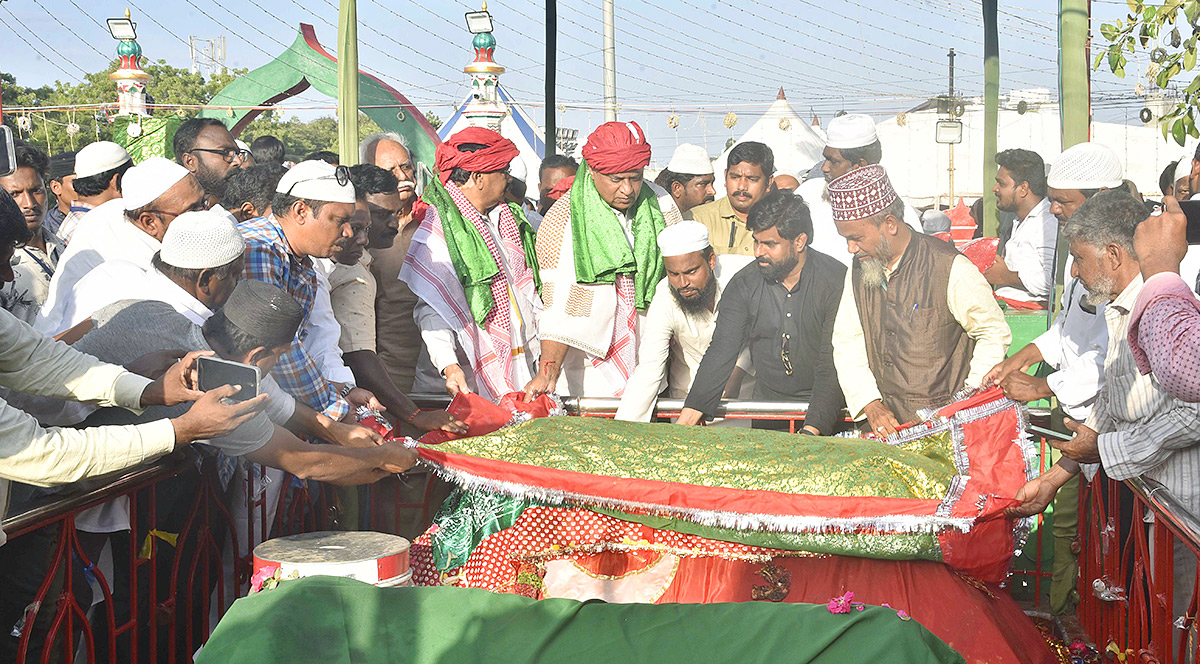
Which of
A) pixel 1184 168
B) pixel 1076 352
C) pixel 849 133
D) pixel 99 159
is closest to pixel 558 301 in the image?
pixel 849 133

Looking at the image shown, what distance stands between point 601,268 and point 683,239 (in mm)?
471

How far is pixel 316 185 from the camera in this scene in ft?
13.0

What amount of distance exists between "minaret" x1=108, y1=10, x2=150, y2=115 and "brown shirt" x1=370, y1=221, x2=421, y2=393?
1033 cm

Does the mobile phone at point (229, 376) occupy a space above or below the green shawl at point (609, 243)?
below

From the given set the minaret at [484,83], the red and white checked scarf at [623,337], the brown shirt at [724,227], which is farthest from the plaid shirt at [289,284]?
the minaret at [484,83]

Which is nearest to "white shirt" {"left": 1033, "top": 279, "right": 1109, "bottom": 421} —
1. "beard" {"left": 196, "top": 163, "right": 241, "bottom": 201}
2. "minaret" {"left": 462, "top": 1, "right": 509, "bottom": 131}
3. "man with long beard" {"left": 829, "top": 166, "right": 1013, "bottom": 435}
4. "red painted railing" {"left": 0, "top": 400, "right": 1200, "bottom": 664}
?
"man with long beard" {"left": 829, "top": 166, "right": 1013, "bottom": 435}

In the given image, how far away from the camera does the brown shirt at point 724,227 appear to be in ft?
17.4

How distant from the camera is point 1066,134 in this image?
4223mm

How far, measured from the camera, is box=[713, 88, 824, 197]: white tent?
5734 millimetres

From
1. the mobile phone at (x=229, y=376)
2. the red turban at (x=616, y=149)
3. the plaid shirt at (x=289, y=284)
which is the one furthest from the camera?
the red turban at (x=616, y=149)

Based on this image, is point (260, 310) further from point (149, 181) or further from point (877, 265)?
point (877, 265)

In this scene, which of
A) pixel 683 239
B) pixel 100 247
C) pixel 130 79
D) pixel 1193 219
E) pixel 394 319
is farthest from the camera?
pixel 130 79

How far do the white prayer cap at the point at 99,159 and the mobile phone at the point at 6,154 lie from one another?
2.01 metres

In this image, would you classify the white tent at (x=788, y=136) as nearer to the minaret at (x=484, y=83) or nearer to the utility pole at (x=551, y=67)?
the utility pole at (x=551, y=67)
